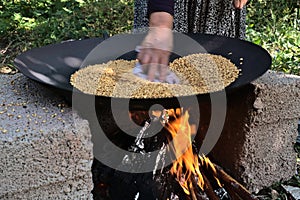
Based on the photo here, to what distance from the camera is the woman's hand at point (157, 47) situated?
127 cm

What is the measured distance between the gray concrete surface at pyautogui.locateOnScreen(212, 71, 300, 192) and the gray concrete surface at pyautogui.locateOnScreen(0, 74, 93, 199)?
0.66 m

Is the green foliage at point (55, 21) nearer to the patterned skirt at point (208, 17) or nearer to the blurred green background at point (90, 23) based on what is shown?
the blurred green background at point (90, 23)

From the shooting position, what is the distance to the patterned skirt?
6.00 ft

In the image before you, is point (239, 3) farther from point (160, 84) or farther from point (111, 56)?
point (160, 84)

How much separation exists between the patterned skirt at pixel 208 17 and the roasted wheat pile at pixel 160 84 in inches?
13.5

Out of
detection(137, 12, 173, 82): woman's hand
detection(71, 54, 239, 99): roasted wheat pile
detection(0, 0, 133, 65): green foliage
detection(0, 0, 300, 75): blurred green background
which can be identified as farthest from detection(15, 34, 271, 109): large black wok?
detection(0, 0, 133, 65): green foliage

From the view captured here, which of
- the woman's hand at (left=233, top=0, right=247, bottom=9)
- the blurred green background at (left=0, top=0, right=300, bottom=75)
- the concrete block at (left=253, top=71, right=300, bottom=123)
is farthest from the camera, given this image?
the blurred green background at (left=0, top=0, right=300, bottom=75)

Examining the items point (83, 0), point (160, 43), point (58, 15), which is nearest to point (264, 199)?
point (160, 43)

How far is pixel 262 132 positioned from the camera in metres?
1.61

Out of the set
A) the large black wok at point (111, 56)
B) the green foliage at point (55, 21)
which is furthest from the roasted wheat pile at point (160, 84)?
the green foliage at point (55, 21)

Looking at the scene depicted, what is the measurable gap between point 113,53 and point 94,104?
1.60 ft

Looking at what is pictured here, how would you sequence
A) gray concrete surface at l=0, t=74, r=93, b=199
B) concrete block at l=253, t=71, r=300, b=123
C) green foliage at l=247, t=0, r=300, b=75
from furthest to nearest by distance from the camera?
1. green foliage at l=247, t=0, r=300, b=75
2. concrete block at l=253, t=71, r=300, b=123
3. gray concrete surface at l=0, t=74, r=93, b=199

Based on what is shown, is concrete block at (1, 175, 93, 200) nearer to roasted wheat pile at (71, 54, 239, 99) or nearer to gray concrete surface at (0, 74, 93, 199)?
gray concrete surface at (0, 74, 93, 199)

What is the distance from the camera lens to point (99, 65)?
1529 millimetres
